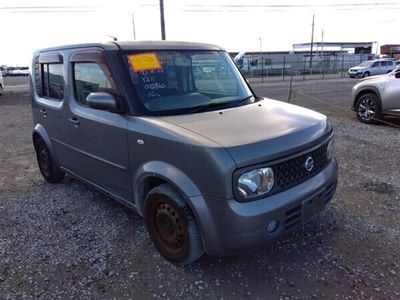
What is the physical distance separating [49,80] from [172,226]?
267 cm

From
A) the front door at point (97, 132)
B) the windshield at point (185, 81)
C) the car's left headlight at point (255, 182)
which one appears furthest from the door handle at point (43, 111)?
the car's left headlight at point (255, 182)

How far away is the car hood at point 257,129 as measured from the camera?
2445mm

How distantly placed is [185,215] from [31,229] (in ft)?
6.63

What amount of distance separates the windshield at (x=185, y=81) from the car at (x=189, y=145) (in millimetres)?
11

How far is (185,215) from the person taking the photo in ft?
8.80

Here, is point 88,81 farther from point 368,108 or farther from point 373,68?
point 373,68

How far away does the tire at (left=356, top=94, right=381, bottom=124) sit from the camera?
27.7 feet

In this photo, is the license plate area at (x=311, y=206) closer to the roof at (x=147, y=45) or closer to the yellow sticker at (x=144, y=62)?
the yellow sticker at (x=144, y=62)

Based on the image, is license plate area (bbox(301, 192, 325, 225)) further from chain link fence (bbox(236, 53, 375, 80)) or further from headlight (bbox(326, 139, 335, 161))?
chain link fence (bbox(236, 53, 375, 80))

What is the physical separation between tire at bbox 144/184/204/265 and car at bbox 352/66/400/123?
703 centimetres

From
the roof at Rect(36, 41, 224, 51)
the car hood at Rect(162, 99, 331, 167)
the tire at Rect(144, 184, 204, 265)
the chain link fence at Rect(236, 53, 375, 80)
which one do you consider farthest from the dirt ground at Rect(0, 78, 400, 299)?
the chain link fence at Rect(236, 53, 375, 80)

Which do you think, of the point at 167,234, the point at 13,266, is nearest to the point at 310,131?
the point at 167,234

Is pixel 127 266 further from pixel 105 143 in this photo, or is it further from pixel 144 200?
pixel 105 143

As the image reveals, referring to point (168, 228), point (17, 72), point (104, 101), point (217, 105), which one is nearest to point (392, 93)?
point (217, 105)
